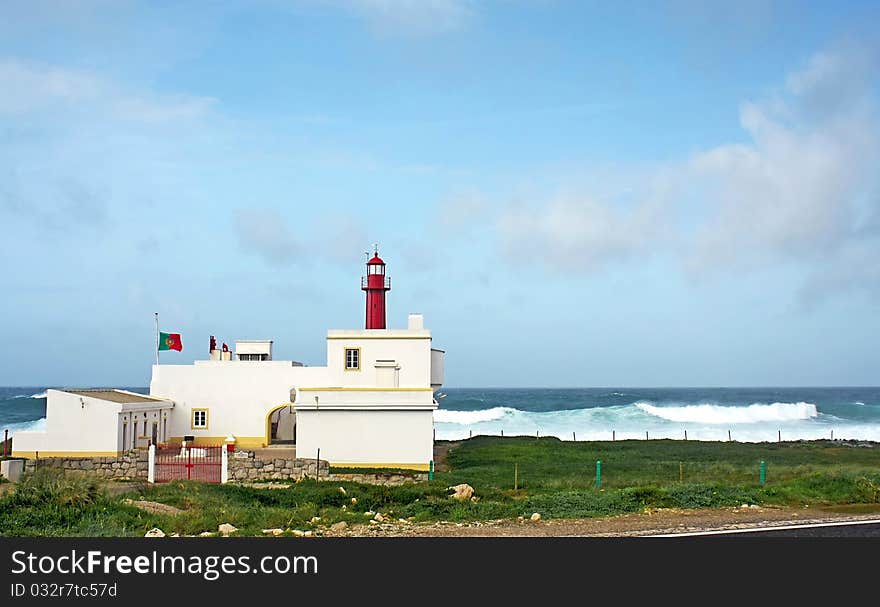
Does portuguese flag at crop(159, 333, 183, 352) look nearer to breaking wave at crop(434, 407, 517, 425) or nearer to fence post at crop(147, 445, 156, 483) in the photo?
fence post at crop(147, 445, 156, 483)

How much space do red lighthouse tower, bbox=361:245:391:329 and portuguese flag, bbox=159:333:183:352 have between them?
7.65 m

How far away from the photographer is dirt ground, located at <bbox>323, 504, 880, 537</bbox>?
12562 millimetres

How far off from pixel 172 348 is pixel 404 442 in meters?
12.0

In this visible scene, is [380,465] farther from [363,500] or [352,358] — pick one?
[363,500]

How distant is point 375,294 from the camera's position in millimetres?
32531

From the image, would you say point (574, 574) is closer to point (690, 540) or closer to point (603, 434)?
point (690, 540)

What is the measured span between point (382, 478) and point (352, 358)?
7581 millimetres

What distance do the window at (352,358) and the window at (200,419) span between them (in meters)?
6.22

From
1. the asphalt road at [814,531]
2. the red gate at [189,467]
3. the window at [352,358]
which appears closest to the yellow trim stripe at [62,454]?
the red gate at [189,467]

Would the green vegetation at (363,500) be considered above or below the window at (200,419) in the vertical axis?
below

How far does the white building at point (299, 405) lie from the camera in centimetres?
2636

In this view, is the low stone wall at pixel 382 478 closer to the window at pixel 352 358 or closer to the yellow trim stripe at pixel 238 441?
the window at pixel 352 358

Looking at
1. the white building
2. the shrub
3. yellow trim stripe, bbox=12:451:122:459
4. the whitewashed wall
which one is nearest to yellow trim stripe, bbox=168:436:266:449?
the white building

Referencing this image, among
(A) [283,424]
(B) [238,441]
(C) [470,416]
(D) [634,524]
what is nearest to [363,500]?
(D) [634,524]
